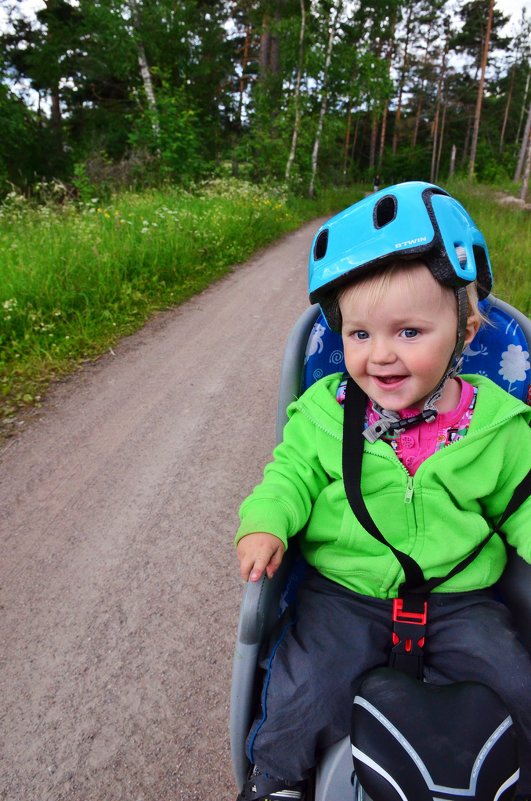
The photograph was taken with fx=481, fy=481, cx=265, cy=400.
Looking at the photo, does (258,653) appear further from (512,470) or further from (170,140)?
(170,140)

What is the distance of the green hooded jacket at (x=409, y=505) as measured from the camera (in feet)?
4.13

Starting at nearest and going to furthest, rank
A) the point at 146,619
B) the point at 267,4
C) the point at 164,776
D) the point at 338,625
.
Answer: the point at 338,625 → the point at 164,776 → the point at 146,619 → the point at 267,4

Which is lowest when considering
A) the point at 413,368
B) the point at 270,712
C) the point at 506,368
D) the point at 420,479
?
the point at 270,712

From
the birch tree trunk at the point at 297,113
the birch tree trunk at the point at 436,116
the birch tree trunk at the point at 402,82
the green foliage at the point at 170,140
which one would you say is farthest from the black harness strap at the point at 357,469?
the birch tree trunk at the point at 402,82

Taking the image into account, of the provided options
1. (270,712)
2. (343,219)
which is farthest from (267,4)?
(270,712)

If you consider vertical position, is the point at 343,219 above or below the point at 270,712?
above

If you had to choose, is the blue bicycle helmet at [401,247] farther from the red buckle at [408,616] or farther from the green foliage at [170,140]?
the green foliage at [170,140]

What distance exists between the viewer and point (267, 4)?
51.5ft

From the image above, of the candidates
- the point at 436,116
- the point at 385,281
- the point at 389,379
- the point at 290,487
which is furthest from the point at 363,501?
the point at 436,116

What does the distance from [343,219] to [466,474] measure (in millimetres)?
770

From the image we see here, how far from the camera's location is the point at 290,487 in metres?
1.35

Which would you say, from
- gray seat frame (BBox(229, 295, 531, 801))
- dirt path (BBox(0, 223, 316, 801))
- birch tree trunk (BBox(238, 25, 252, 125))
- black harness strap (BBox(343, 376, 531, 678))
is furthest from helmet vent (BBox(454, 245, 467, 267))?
birch tree trunk (BBox(238, 25, 252, 125))

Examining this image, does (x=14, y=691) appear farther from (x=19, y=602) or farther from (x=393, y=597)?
(x=393, y=597)

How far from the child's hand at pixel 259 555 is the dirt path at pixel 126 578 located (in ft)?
2.93
